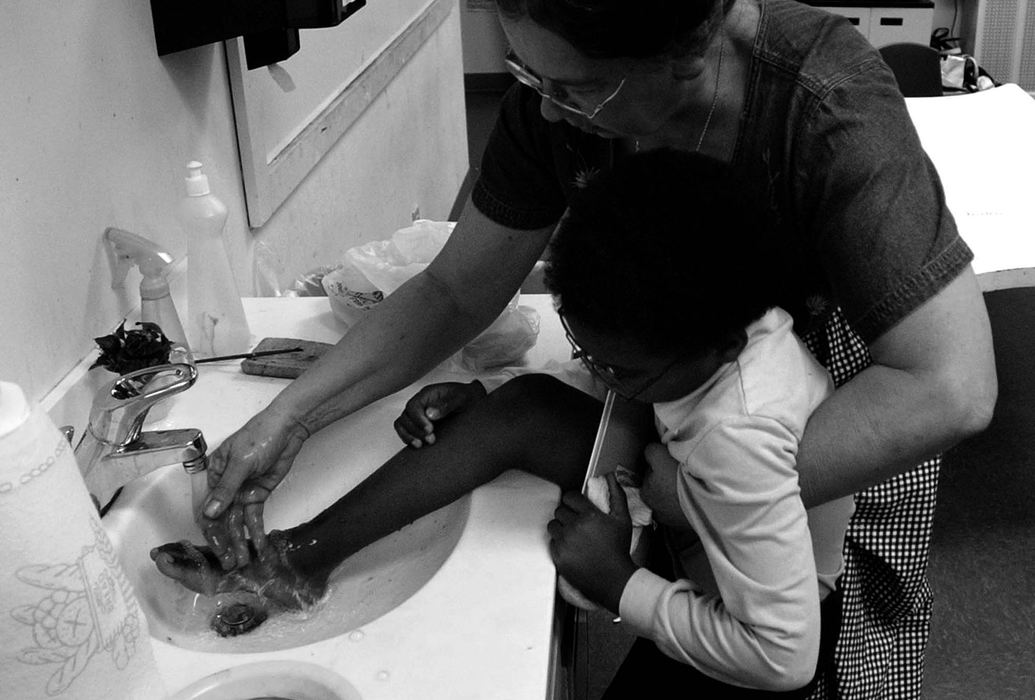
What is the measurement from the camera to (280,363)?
133cm

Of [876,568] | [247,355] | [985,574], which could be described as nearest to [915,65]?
[985,574]

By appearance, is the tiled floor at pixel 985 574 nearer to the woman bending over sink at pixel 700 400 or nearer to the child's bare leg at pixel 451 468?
the child's bare leg at pixel 451 468

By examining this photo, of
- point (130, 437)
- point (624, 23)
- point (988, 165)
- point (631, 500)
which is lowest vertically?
point (988, 165)

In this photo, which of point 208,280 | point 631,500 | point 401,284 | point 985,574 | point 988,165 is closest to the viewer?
point 631,500

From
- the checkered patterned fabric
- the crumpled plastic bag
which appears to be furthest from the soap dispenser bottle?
the checkered patterned fabric

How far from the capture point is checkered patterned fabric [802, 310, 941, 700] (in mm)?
1108

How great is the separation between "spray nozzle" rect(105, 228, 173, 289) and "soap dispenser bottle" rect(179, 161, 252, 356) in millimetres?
78

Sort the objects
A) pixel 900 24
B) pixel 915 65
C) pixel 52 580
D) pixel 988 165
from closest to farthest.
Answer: pixel 52 580 < pixel 988 165 < pixel 915 65 < pixel 900 24

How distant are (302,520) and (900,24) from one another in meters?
5.11

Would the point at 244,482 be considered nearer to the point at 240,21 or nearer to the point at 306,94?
the point at 240,21

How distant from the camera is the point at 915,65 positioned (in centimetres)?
350

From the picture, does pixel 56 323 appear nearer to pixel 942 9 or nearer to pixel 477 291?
pixel 477 291

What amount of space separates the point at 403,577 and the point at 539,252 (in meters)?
0.44

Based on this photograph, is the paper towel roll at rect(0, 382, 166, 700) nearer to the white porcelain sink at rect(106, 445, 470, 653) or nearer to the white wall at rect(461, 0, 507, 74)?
the white porcelain sink at rect(106, 445, 470, 653)
